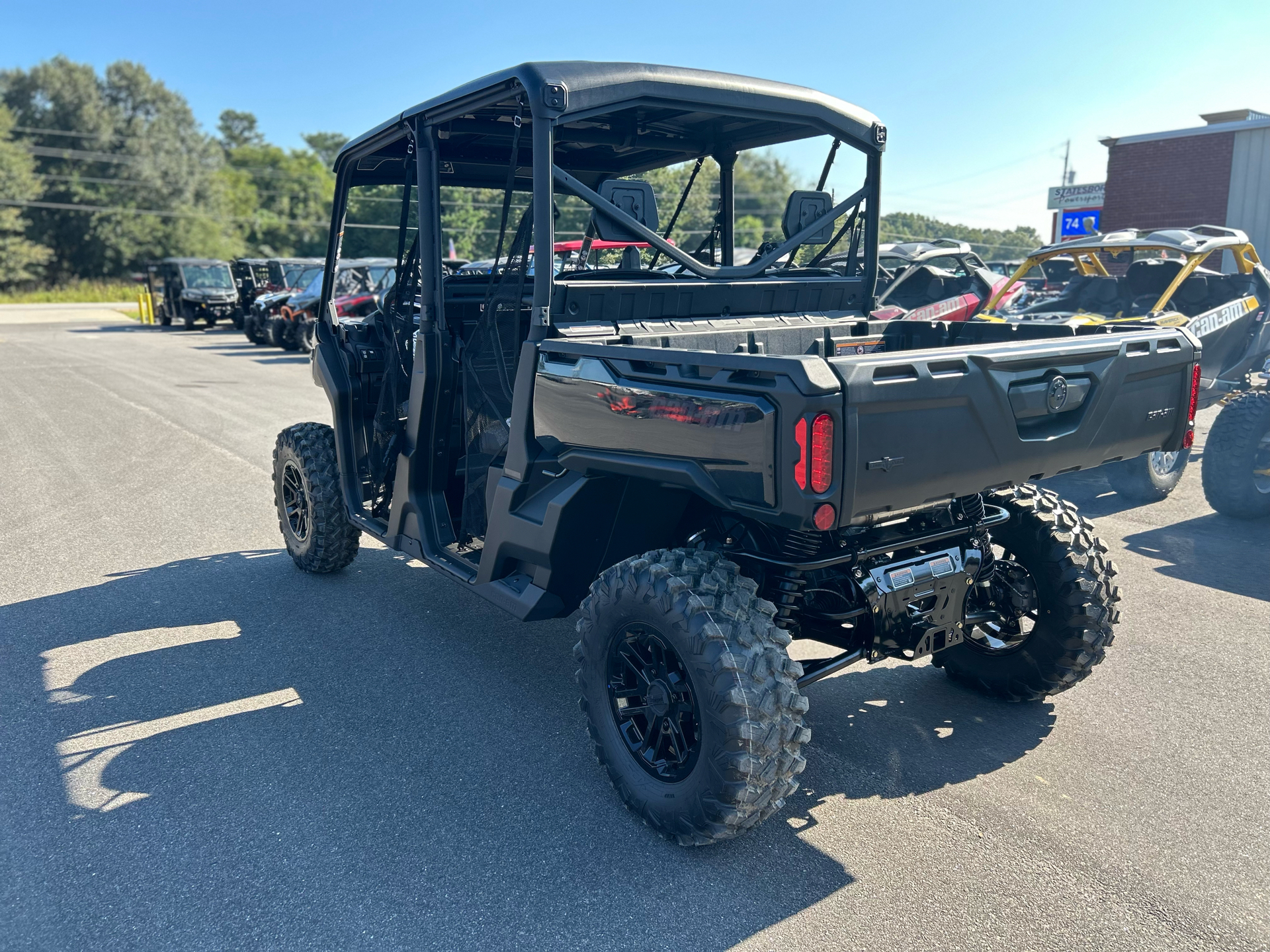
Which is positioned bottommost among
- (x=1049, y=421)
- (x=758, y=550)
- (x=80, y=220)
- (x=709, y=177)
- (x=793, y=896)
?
(x=793, y=896)

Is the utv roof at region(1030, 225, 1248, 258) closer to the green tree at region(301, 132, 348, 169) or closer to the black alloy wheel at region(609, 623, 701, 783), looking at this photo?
the black alloy wheel at region(609, 623, 701, 783)

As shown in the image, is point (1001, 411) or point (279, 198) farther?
point (279, 198)

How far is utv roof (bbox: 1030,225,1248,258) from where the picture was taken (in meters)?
8.55

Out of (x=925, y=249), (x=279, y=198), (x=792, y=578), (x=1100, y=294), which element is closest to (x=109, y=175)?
(x=279, y=198)

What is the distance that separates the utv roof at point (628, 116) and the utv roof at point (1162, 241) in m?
5.72

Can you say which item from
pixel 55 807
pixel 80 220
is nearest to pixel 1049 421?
pixel 55 807

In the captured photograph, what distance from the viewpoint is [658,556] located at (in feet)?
10.2

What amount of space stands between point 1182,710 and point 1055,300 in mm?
7176

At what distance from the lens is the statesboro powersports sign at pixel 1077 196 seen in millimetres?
33438

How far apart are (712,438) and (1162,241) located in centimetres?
775

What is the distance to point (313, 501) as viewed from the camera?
5.52 meters

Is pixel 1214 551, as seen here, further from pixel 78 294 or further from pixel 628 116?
pixel 78 294

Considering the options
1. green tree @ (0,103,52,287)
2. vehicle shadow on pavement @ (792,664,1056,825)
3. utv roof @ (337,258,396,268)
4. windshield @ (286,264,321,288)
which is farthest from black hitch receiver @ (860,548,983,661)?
green tree @ (0,103,52,287)

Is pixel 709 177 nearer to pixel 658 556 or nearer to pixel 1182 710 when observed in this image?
pixel 658 556
